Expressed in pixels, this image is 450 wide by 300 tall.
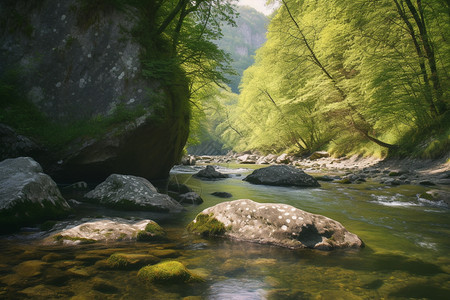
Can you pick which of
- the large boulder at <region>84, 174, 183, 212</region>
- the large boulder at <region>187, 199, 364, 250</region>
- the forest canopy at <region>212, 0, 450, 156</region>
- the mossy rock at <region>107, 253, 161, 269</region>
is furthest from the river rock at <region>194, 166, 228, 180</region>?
the mossy rock at <region>107, 253, 161, 269</region>

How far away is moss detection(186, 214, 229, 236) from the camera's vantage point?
343 centimetres

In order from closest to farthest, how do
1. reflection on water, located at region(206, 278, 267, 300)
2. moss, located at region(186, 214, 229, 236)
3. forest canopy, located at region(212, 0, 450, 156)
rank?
reflection on water, located at region(206, 278, 267, 300), moss, located at region(186, 214, 229, 236), forest canopy, located at region(212, 0, 450, 156)

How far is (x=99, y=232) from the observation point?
3037mm

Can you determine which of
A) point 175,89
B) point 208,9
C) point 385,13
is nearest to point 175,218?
point 175,89

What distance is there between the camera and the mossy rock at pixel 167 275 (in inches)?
80.2

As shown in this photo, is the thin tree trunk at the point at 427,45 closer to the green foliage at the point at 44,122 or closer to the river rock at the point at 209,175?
the river rock at the point at 209,175

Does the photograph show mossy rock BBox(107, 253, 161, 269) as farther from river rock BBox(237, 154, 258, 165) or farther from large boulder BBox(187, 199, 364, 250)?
river rock BBox(237, 154, 258, 165)

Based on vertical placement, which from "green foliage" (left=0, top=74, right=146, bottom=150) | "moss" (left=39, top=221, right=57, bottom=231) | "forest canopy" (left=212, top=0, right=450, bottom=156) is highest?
"forest canopy" (left=212, top=0, right=450, bottom=156)

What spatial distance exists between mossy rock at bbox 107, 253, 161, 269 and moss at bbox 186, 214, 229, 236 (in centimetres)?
100

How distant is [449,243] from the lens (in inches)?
124

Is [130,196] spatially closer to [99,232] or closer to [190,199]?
[190,199]

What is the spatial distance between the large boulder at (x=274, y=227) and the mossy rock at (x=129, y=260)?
1047 millimetres

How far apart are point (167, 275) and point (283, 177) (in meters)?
7.28

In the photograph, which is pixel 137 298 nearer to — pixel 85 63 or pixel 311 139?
pixel 85 63
